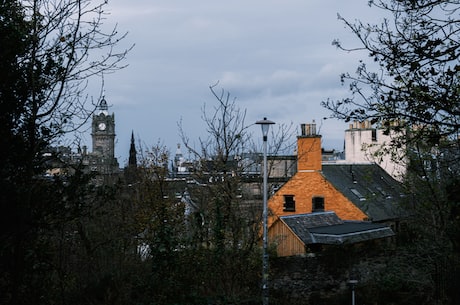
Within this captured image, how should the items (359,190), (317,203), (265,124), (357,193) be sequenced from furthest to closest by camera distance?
(359,190), (357,193), (317,203), (265,124)

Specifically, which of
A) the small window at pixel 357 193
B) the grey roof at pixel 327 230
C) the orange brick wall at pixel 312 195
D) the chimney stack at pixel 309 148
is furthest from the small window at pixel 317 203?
the grey roof at pixel 327 230

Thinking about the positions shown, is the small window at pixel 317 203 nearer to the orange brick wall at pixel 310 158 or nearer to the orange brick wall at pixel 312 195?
the orange brick wall at pixel 312 195

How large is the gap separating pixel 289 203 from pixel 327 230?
911cm

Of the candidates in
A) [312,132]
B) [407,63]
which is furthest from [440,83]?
[312,132]

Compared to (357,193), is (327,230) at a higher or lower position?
lower

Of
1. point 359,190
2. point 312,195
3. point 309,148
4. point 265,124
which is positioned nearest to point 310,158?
point 309,148

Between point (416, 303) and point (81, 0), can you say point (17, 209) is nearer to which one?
point (81, 0)

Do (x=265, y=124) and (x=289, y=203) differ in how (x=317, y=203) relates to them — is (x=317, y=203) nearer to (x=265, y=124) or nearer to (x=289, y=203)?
(x=289, y=203)

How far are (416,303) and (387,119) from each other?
40.4 feet

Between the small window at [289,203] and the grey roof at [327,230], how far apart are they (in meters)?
4.92

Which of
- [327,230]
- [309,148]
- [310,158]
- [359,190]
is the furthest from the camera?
[359,190]

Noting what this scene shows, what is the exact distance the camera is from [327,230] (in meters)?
27.4

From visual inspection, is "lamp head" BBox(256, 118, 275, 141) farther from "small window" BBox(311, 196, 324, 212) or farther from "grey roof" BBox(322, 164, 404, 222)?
"small window" BBox(311, 196, 324, 212)

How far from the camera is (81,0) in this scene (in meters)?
8.42
